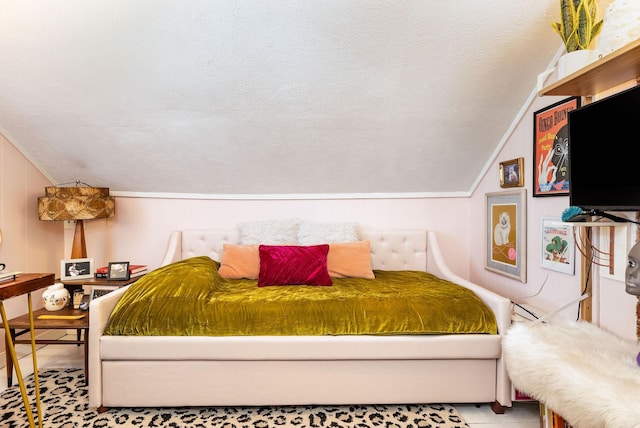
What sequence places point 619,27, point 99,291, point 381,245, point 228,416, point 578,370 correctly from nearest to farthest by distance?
1. point 578,370
2. point 619,27
3. point 228,416
4. point 99,291
5. point 381,245

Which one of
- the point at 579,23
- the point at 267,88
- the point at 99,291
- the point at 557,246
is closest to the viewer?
the point at 579,23

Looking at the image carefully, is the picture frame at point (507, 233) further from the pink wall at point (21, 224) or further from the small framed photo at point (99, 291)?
the pink wall at point (21, 224)

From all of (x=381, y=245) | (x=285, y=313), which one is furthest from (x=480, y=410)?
(x=381, y=245)

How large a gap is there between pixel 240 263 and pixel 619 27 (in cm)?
248

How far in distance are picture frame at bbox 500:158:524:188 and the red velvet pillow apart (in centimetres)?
143

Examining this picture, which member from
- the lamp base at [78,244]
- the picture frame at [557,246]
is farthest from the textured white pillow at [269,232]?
the picture frame at [557,246]

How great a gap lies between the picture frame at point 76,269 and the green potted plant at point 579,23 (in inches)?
131

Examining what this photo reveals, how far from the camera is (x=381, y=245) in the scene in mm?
3121

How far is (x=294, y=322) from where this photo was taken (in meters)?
1.93

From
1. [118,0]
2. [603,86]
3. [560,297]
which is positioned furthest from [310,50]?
[560,297]

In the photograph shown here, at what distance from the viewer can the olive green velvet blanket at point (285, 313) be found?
1.90m

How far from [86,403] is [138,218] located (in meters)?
1.63

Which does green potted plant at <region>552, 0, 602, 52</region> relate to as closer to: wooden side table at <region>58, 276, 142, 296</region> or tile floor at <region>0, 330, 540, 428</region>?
tile floor at <region>0, 330, 540, 428</region>

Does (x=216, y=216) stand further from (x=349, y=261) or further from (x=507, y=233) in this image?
(x=507, y=233)
